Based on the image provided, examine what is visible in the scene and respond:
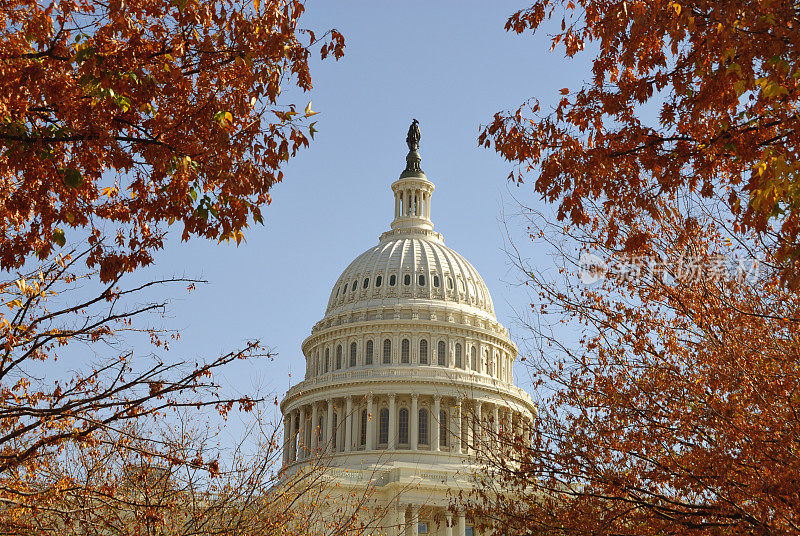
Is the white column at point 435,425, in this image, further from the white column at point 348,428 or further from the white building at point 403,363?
the white column at point 348,428

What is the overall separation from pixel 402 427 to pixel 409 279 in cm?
1869

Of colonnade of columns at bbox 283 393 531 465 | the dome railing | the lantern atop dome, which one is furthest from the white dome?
colonnade of columns at bbox 283 393 531 465

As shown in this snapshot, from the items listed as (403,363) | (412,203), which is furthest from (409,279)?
(412,203)

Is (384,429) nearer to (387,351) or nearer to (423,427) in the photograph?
(423,427)

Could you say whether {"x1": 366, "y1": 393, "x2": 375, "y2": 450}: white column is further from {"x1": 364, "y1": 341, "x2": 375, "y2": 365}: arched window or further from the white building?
{"x1": 364, "y1": 341, "x2": 375, "y2": 365}: arched window

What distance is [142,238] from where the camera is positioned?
1373cm

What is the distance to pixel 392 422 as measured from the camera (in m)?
91.3

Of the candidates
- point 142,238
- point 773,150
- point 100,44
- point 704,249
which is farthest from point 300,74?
point 704,249

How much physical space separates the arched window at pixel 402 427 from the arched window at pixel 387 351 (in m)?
6.46

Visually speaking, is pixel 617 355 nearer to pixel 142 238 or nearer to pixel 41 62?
pixel 142 238

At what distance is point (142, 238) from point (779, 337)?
11.9m

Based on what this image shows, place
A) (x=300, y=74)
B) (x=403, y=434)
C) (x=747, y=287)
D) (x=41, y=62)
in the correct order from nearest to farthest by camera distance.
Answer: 1. (x=41, y=62)
2. (x=300, y=74)
3. (x=747, y=287)
4. (x=403, y=434)

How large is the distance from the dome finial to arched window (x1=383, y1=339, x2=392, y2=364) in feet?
93.1

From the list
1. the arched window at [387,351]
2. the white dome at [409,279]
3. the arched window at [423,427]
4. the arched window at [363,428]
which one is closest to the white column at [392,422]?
the arched window at [423,427]
